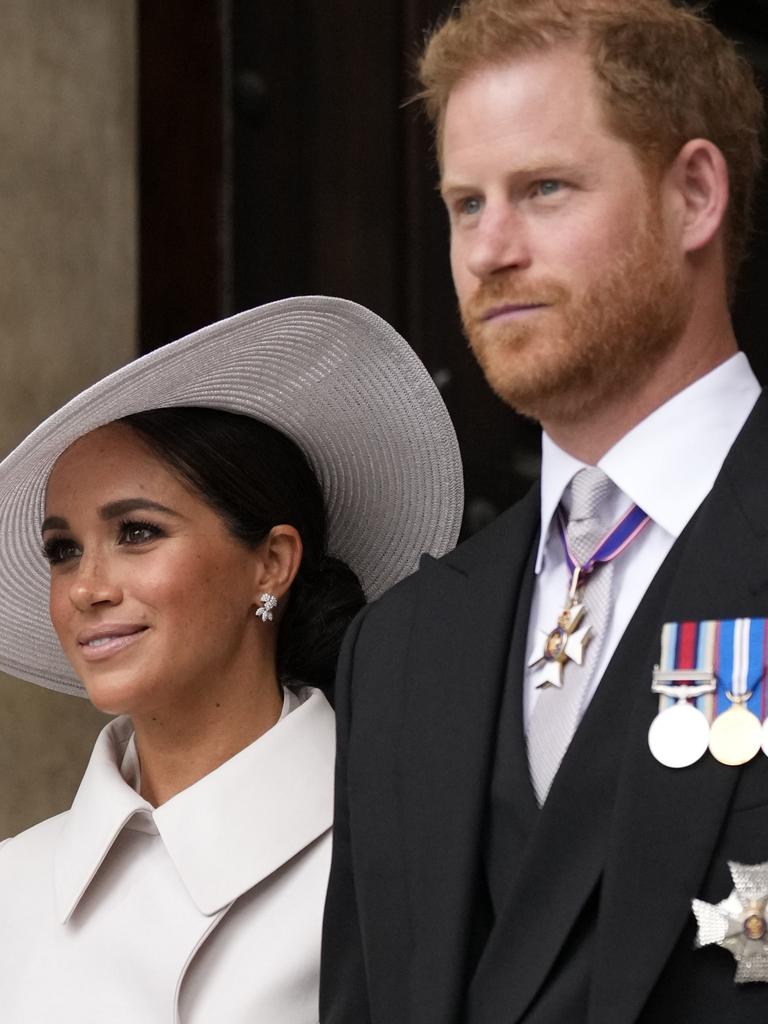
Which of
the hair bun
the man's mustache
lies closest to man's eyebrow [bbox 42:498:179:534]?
the hair bun

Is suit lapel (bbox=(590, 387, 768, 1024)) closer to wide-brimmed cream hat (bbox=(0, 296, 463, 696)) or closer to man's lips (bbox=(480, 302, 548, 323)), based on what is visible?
man's lips (bbox=(480, 302, 548, 323))

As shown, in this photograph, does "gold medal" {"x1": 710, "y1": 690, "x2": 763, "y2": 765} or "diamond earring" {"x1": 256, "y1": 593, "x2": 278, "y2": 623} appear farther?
"diamond earring" {"x1": 256, "y1": 593, "x2": 278, "y2": 623}

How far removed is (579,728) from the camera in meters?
1.64

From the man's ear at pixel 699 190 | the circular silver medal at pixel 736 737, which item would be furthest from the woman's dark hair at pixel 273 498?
the circular silver medal at pixel 736 737

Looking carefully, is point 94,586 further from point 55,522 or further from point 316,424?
point 316,424

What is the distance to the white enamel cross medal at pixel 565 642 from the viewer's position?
5.60 ft

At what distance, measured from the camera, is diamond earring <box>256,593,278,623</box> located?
2.39m

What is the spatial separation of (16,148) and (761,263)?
1.22 metres

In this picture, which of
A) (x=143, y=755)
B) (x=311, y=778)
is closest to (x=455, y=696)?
(x=311, y=778)

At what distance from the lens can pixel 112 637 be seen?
7.50 feet

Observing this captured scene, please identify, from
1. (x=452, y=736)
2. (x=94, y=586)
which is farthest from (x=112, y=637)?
(x=452, y=736)

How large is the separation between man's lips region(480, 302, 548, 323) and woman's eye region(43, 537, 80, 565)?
0.87 m

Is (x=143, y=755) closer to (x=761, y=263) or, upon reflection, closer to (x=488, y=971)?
(x=488, y=971)

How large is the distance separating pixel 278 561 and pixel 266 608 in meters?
0.08
